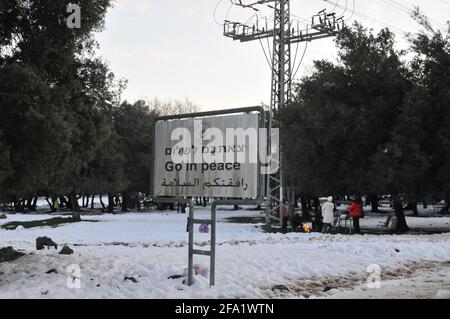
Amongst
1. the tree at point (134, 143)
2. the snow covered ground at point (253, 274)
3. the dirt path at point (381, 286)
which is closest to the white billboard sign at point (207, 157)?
the snow covered ground at point (253, 274)

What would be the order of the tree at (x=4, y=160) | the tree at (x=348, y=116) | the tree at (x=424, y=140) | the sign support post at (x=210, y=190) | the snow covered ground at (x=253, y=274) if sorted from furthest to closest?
the tree at (x=348, y=116) → the tree at (x=424, y=140) → the tree at (x=4, y=160) → the snow covered ground at (x=253, y=274) → the sign support post at (x=210, y=190)

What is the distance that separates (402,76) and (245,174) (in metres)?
20.0

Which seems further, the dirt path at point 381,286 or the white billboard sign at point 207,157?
the dirt path at point 381,286

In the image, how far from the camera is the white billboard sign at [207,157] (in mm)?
8867

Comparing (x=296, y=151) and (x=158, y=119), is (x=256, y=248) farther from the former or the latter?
(x=296, y=151)

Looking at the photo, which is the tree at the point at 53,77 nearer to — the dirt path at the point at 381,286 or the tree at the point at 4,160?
the tree at the point at 4,160

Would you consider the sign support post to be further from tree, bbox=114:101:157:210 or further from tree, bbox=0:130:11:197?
tree, bbox=114:101:157:210

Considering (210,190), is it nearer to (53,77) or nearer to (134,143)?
(53,77)

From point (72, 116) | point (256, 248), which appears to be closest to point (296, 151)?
point (256, 248)

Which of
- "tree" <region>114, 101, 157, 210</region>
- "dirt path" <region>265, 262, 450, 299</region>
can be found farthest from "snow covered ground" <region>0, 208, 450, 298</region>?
"tree" <region>114, 101, 157, 210</region>

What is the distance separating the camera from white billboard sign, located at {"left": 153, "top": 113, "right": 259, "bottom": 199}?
29.1 ft

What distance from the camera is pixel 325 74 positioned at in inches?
1112

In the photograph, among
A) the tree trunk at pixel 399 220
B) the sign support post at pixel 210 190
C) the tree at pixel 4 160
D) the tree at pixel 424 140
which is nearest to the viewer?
the sign support post at pixel 210 190
